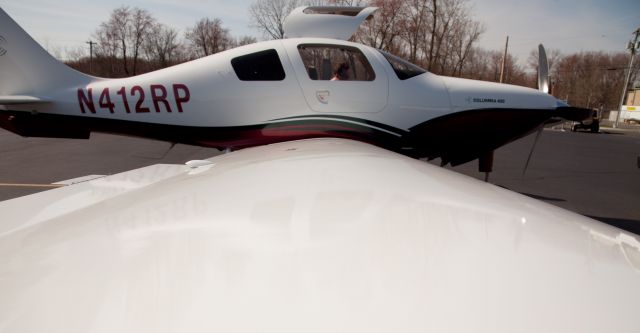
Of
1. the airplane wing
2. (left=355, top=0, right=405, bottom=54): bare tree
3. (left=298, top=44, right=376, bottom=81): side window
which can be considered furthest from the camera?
(left=355, top=0, right=405, bottom=54): bare tree

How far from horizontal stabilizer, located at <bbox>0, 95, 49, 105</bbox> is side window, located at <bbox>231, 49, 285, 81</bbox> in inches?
92.0

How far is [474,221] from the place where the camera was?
1094 millimetres

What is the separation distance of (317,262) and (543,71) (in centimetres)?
568

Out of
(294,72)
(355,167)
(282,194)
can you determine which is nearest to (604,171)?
(294,72)

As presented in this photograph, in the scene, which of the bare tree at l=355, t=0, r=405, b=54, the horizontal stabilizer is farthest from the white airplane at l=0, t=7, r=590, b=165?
the bare tree at l=355, t=0, r=405, b=54

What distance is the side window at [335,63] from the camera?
12.1 ft

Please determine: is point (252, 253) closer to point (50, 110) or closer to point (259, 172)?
point (259, 172)

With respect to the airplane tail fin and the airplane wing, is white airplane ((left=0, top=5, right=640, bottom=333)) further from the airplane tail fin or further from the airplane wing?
the airplane tail fin

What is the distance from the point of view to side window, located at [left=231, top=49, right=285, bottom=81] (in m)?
3.47

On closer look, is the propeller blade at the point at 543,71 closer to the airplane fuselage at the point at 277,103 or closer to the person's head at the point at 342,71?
the airplane fuselage at the point at 277,103

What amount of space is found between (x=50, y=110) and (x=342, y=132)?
139 inches

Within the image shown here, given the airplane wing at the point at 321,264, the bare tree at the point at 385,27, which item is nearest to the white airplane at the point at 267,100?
the airplane wing at the point at 321,264

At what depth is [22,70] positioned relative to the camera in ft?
12.2

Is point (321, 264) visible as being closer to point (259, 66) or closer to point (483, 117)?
point (259, 66)
